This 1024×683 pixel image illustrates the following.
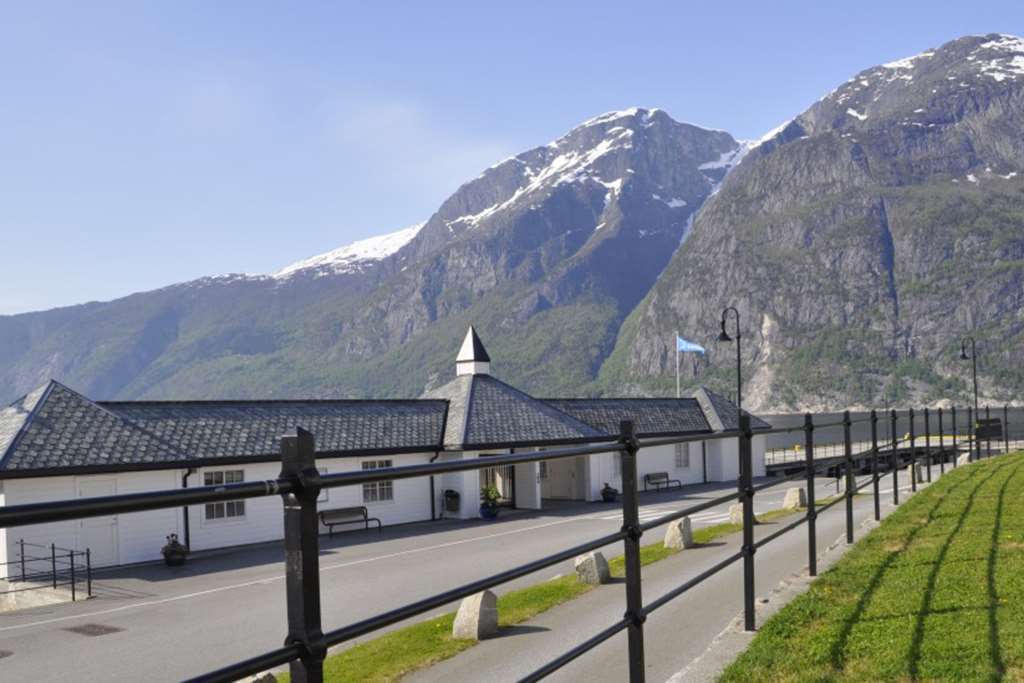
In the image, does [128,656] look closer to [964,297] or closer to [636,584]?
[636,584]

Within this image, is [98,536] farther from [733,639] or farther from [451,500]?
[733,639]

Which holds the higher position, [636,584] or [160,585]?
[636,584]

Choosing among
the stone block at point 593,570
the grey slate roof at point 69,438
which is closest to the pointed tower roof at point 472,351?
the grey slate roof at point 69,438

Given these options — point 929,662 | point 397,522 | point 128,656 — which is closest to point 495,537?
point 397,522

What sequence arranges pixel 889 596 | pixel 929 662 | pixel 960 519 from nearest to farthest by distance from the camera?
pixel 929 662, pixel 889 596, pixel 960 519

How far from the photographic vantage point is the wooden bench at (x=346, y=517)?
28659 mm

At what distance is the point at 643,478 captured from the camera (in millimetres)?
41688

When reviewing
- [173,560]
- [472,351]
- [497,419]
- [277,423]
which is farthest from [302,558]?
[472,351]

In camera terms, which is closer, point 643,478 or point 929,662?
point 929,662

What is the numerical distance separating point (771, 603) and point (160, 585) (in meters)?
16.5

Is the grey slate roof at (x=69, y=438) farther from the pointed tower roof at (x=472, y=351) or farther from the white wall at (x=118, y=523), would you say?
the pointed tower roof at (x=472, y=351)

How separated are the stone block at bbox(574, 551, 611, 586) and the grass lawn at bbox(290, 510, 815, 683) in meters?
0.18

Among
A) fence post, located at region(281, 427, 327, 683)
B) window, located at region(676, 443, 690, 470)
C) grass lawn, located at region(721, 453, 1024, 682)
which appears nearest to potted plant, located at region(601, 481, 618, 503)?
window, located at region(676, 443, 690, 470)

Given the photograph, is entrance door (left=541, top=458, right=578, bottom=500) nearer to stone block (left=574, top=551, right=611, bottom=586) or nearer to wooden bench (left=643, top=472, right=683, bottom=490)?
wooden bench (left=643, top=472, right=683, bottom=490)
